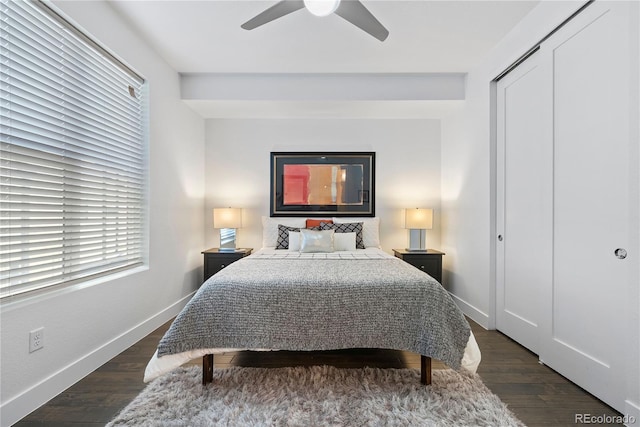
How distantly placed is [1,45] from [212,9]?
4.20 ft

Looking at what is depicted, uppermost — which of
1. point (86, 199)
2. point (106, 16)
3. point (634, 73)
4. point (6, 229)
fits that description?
point (106, 16)

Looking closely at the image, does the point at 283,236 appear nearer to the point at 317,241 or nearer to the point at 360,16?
the point at 317,241

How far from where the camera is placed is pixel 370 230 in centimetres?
363

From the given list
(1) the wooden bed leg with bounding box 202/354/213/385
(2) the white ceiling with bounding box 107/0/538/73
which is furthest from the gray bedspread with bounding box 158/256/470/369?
(2) the white ceiling with bounding box 107/0/538/73

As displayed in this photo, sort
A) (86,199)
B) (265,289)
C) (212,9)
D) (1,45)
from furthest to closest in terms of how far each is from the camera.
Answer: (212,9)
(86,199)
(265,289)
(1,45)

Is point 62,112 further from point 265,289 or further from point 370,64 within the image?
point 370,64

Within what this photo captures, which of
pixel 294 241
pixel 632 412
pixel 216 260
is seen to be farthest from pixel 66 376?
pixel 632 412

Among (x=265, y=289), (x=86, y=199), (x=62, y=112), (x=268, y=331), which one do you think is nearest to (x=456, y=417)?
(x=268, y=331)

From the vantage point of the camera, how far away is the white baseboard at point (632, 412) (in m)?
1.41

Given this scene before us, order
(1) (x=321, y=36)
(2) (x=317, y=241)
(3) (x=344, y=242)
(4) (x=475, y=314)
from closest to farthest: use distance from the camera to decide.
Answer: (1) (x=321, y=36) → (4) (x=475, y=314) → (2) (x=317, y=241) → (3) (x=344, y=242)

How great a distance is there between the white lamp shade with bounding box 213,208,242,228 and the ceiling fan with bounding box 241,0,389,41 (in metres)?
2.13

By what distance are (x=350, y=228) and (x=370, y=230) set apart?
28cm

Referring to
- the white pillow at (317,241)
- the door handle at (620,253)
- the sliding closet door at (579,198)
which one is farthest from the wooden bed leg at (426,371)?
the white pillow at (317,241)

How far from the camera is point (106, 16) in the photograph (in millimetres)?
2094
